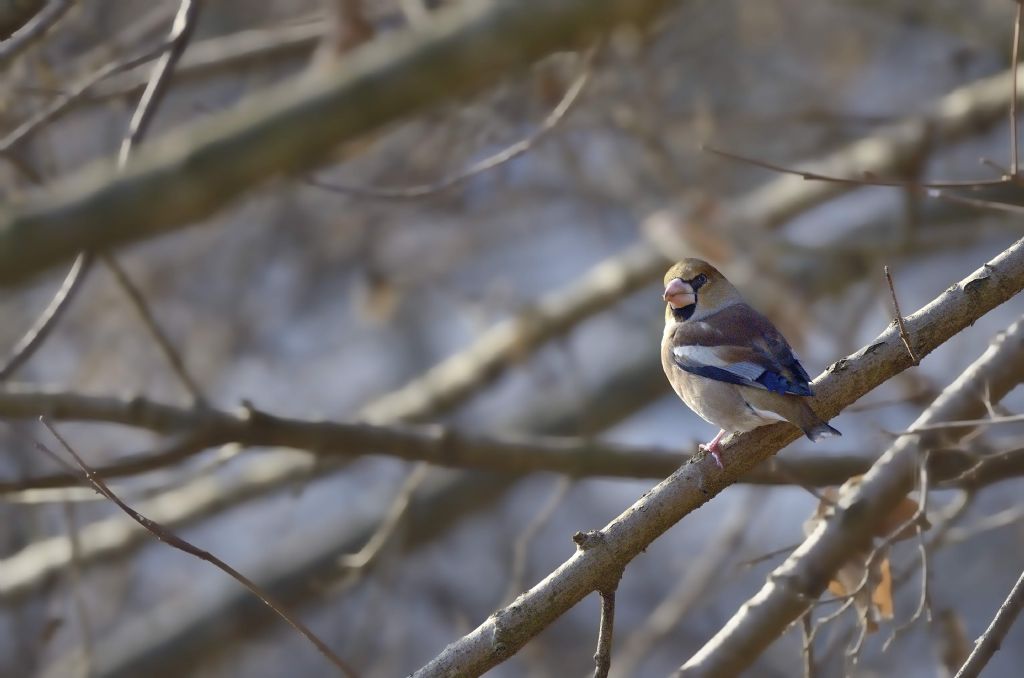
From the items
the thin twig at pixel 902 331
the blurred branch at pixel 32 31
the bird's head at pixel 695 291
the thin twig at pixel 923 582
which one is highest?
the blurred branch at pixel 32 31

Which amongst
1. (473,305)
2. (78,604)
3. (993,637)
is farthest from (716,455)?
(473,305)

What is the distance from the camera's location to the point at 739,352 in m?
3.60

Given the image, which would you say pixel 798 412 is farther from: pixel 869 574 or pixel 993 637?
pixel 993 637

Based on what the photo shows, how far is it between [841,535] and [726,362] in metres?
0.62

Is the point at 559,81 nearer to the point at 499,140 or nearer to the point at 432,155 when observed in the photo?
the point at 499,140

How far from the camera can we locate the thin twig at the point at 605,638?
276 centimetres

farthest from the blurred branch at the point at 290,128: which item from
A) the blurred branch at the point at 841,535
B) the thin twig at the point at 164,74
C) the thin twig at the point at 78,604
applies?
the thin twig at the point at 78,604

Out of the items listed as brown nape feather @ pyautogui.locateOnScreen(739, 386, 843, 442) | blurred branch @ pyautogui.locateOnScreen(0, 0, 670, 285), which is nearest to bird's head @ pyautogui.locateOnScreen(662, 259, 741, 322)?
brown nape feather @ pyautogui.locateOnScreen(739, 386, 843, 442)

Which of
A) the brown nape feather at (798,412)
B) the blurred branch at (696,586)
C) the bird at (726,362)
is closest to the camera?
the brown nape feather at (798,412)

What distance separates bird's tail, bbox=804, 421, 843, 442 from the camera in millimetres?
3041

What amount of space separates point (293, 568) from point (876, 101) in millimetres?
5827

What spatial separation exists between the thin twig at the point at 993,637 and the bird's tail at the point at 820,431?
0.56m

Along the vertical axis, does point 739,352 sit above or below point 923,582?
above

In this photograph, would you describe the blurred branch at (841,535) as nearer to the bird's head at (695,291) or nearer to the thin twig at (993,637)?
the thin twig at (993,637)
